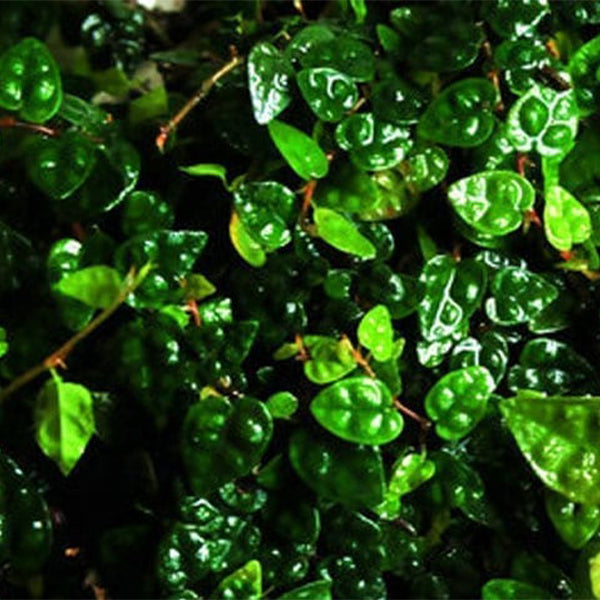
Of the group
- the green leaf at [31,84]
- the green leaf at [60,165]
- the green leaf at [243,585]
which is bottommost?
the green leaf at [243,585]

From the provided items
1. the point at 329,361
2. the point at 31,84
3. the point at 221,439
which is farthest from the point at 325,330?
the point at 31,84

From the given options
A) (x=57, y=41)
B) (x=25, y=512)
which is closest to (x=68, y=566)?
(x=25, y=512)

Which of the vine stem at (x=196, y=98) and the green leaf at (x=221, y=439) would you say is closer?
the green leaf at (x=221, y=439)

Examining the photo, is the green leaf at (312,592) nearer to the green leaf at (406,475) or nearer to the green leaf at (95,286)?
the green leaf at (406,475)

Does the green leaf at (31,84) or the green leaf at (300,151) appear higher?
the green leaf at (31,84)

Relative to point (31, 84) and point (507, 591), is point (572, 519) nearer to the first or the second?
point (507, 591)

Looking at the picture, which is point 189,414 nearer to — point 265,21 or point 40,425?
point 40,425

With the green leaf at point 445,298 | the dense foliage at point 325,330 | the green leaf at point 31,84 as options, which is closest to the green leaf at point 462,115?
the dense foliage at point 325,330
